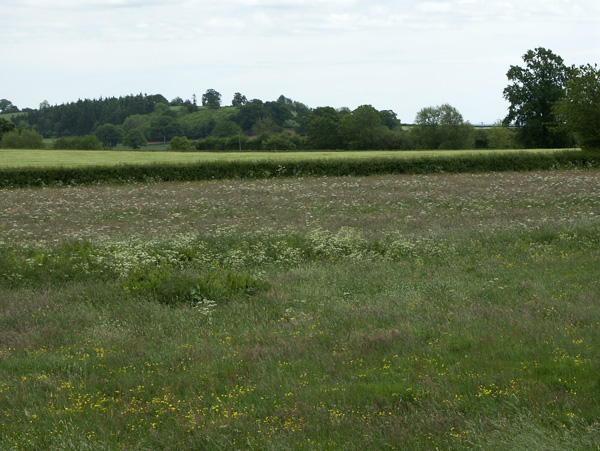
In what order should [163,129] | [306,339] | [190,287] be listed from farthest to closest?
[163,129]
[190,287]
[306,339]

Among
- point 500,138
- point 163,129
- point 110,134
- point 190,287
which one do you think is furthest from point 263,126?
point 190,287

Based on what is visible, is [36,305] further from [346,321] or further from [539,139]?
[539,139]

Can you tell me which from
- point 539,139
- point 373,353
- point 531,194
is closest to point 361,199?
point 531,194

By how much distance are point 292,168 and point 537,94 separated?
50989mm

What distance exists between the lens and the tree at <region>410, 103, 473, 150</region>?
344 feet

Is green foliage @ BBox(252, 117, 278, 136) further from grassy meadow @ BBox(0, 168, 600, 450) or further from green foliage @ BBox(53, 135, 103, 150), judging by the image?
grassy meadow @ BBox(0, 168, 600, 450)

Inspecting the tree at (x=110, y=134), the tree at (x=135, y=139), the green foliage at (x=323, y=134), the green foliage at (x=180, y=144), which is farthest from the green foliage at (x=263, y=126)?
the tree at (x=110, y=134)

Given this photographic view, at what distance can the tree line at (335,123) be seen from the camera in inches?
2080

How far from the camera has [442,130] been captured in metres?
106

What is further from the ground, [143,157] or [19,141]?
[19,141]

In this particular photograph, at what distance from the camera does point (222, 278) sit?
420 inches

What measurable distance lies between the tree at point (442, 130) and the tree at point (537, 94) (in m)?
26.4

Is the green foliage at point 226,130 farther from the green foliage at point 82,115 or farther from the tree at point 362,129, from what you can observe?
the tree at point 362,129

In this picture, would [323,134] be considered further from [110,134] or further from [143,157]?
[143,157]
